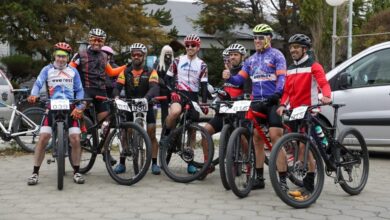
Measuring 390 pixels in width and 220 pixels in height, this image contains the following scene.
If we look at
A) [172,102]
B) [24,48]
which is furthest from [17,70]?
[172,102]

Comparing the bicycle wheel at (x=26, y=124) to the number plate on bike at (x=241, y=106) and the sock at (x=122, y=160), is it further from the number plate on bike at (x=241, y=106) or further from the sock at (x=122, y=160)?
the number plate on bike at (x=241, y=106)

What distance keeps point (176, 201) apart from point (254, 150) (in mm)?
997

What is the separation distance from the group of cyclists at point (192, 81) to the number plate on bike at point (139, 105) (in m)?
0.12

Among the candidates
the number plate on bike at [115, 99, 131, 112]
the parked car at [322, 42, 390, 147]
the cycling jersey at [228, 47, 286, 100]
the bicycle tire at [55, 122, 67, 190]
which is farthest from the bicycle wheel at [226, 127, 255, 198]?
the parked car at [322, 42, 390, 147]

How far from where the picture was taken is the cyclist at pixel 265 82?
20.7 feet

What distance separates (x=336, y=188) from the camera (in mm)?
6867

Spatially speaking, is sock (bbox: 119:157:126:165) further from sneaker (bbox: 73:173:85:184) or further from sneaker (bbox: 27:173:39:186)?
sneaker (bbox: 27:173:39:186)

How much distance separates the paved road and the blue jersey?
3.39ft

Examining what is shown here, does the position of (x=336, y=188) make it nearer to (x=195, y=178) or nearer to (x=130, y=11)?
(x=195, y=178)

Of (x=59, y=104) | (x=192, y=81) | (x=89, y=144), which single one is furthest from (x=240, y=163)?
(x=89, y=144)

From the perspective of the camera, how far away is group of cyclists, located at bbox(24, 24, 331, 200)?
620 cm

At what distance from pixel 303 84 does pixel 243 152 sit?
3.05 feet

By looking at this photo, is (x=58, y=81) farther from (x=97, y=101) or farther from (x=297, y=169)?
(x=297, y=169)

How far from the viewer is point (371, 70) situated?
9164 mm
